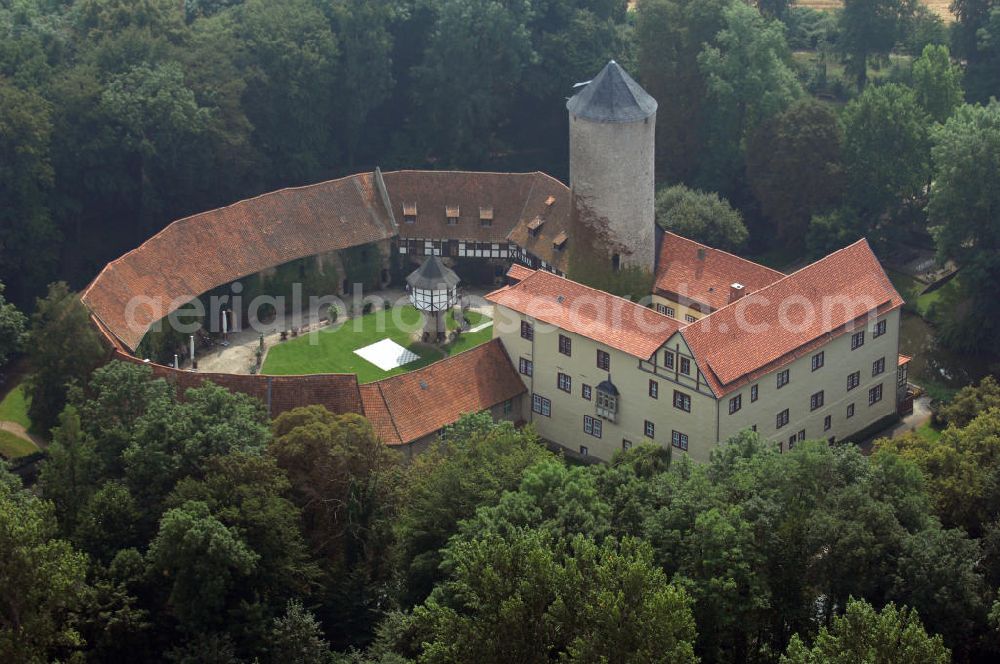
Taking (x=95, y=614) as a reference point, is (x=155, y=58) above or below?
above

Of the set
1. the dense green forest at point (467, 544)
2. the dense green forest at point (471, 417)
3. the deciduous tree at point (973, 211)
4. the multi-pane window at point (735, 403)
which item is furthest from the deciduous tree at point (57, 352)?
the deciduous tree at point (973, 211)

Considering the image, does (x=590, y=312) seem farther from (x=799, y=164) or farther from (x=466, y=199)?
(x=799, y=164)

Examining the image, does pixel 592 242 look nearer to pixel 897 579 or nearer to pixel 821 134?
pixel 821 134

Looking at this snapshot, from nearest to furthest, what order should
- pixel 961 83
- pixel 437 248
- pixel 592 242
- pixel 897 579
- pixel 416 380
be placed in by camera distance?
1. pixel 897 579
2. pixel 416 380
3. pixel 592 242
4. pixel 437 248
5. pixel 961 83

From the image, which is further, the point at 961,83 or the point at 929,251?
the point at 961,83

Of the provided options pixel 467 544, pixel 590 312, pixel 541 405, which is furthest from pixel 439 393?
pixel 467 544

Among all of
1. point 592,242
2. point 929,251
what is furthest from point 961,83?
point 592,242
